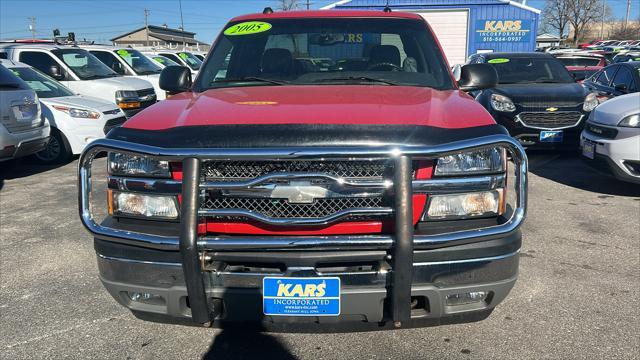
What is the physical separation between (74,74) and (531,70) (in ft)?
28.7

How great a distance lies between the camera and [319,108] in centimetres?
253

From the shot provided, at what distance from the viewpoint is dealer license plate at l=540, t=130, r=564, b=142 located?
25.1ft

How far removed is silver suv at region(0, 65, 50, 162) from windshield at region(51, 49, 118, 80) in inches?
124

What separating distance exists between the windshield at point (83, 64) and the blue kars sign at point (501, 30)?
1932 cm

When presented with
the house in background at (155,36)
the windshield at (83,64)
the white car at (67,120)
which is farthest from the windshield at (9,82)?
the house in background at (155,36)

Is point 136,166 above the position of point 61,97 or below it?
above

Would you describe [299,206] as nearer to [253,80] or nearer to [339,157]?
[339,157]

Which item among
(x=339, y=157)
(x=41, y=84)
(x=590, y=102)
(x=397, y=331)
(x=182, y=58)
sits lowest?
(x=397, y=331)

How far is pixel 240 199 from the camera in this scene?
92.3 inches

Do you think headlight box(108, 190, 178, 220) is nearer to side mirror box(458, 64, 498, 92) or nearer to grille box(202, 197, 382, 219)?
grille box(202, 197, 382, 219)

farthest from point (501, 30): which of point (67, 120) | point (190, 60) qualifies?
point (67, 120)

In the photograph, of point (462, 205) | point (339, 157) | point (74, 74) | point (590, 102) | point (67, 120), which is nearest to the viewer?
point (339, 157)

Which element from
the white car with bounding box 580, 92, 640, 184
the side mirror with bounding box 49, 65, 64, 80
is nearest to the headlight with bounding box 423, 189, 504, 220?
the white car with bounding box 580, 92, 640, 184

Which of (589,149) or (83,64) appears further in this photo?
(83,64)
